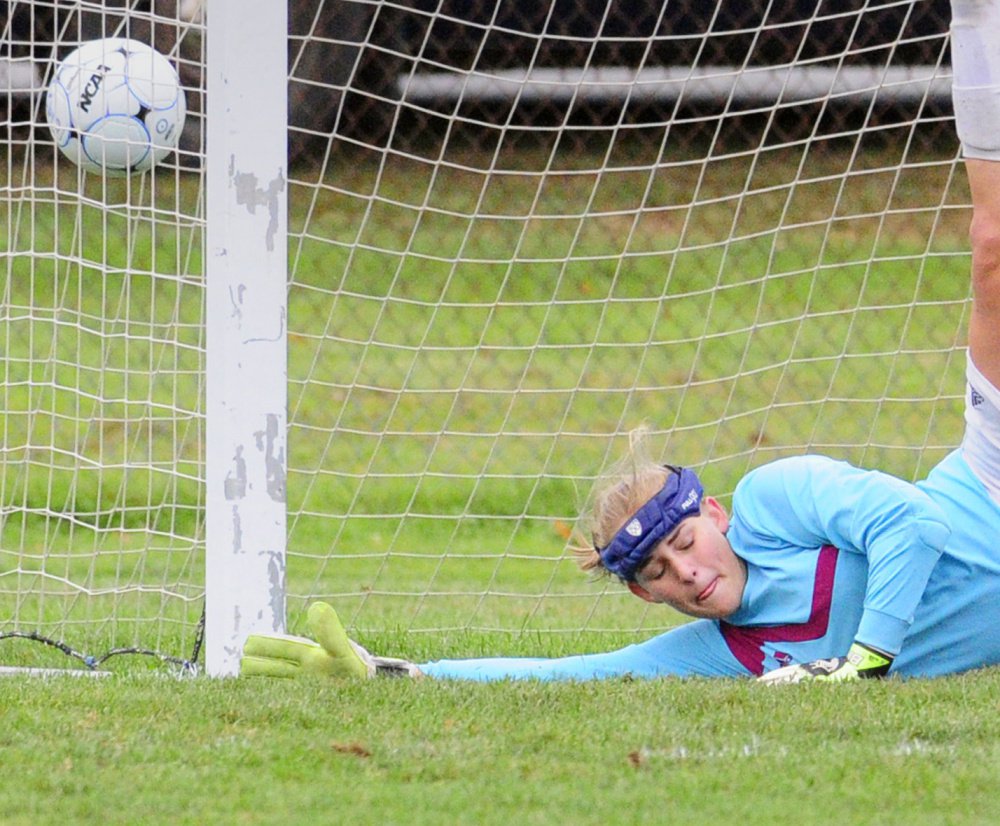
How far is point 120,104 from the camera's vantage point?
4.38 m

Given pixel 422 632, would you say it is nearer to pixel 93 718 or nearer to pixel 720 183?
pixel 93 718

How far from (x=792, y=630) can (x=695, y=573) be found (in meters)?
0.30

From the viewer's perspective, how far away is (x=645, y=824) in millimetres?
2457

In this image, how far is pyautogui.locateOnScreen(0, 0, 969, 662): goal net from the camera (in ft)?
22.9

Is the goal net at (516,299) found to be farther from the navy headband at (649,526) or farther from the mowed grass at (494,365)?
the navy headband at (649,526)

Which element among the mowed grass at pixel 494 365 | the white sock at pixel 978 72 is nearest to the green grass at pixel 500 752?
the white sock at pixel 978 72

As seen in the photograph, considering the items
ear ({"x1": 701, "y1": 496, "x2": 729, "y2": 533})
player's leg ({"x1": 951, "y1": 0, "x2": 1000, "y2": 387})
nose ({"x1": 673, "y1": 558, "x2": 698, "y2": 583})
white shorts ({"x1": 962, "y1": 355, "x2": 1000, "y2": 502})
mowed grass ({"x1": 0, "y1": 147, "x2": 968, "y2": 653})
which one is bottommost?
mowed grass ({"x1": 0, "y1": 147, "x2": 968, "y2": 653})

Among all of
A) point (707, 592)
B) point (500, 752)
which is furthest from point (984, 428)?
point (500, 752)

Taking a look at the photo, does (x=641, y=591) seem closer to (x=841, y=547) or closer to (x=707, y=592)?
(x=707, y=592)

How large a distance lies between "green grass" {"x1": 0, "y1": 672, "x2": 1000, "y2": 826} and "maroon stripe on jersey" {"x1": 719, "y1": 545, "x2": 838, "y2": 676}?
363mm

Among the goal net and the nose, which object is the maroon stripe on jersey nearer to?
the nose

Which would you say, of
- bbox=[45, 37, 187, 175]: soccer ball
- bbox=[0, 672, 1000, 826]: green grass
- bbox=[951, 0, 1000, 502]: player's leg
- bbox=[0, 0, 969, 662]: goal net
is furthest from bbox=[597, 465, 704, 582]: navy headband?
bbox=[0, 0, 969, 662]: goal net

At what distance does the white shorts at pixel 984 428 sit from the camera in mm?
3736

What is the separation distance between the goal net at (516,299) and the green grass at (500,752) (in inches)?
91.5
